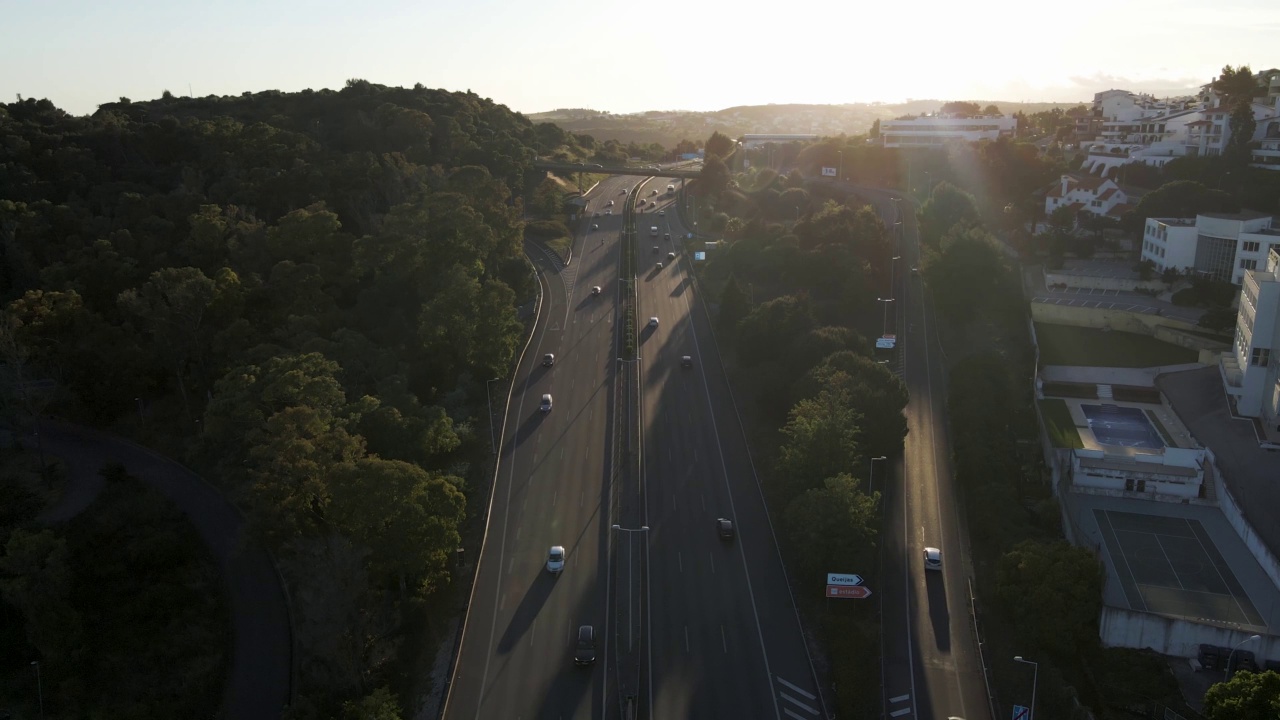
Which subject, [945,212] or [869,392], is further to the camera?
[945,212]

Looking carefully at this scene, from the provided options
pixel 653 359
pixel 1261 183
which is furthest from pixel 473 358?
Result: pixel 1261 183

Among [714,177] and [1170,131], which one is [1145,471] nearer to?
[1170,131]

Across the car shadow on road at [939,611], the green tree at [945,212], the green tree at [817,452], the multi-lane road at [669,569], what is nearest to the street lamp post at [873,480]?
the multi-lane road at [669,569]

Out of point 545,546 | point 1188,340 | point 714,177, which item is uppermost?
point 714,177

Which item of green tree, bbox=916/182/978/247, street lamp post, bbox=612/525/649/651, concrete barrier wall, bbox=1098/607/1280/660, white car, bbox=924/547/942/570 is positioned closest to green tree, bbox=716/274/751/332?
street lamp post, bbox=612/525/649/651

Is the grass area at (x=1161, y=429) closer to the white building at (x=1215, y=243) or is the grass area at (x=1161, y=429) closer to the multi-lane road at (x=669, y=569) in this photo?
the multi-lane road at (x=669, y=569)

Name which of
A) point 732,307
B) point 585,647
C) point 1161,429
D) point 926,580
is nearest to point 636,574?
point 585,647

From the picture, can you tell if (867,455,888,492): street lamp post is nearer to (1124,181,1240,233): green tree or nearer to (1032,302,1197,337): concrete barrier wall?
(1032,302,1197,337): concrete barrier wall
